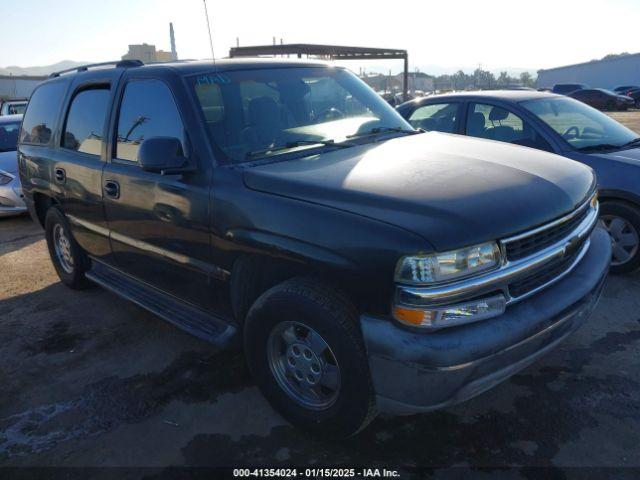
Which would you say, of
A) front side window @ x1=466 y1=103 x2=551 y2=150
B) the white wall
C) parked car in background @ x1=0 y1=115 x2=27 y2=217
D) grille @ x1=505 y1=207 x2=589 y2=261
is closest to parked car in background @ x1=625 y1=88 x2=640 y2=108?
front side window @ x1=466 y1=103 x2=551 y2=150

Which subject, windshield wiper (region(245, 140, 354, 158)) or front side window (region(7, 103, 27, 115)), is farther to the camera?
front side window (region(7, 103, 27, 115))

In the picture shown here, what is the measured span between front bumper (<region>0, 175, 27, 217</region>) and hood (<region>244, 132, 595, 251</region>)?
6.66m

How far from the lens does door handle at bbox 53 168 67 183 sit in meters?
4.38

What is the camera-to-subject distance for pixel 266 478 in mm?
2543

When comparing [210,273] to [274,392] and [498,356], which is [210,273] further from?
[498,356]

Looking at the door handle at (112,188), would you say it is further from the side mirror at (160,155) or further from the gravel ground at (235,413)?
the gravel ground at (235,413)

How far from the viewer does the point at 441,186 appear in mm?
2500

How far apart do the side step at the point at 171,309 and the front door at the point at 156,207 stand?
0.08m

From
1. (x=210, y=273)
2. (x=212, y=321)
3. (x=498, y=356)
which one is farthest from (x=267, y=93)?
(x=498, y=356)

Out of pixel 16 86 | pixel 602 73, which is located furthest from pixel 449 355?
pixel 602 73

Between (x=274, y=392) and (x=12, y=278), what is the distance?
4.09 metres

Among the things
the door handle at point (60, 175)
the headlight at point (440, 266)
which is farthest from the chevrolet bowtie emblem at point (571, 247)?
the door handle at point (60, 175)

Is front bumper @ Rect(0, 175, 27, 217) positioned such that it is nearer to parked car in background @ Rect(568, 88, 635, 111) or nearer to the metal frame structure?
the metal frame structure

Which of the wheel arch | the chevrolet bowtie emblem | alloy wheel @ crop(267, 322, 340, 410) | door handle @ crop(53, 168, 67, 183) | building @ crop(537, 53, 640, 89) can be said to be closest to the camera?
alloy wheel @ crop(267, 322, 340, 410)
